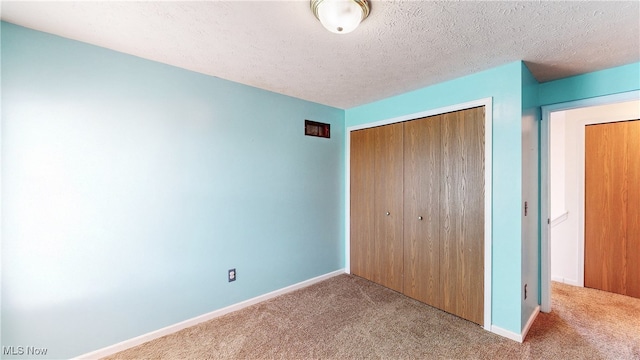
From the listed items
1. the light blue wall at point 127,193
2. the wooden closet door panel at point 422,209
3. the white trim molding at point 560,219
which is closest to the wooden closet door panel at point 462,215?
the wooden closet door panel at point 422,209

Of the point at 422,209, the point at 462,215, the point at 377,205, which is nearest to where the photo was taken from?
the point at 462,215

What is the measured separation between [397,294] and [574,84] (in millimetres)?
2592

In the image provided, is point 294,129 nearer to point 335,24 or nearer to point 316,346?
point 335,24

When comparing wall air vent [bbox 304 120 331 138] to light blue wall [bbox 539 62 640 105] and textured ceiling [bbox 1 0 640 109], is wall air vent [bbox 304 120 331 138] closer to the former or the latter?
textured ceiling [bbox 1 0 640 109]

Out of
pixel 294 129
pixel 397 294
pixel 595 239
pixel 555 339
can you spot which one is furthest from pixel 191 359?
pixel 595 239

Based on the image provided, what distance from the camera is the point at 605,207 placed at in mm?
2814

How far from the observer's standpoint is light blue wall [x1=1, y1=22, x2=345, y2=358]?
1563 mm

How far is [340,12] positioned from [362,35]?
1.26ft

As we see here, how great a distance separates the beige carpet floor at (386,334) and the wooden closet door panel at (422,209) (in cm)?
21

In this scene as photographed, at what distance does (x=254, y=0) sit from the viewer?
1295mm

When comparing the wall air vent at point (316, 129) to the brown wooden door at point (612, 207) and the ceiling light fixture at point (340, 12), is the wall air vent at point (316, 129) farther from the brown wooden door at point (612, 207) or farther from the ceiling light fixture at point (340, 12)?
the brown wooden door at point (612, 207)

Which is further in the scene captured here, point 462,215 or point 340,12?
point 462,215

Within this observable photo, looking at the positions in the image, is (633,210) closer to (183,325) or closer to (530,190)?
(530,190)

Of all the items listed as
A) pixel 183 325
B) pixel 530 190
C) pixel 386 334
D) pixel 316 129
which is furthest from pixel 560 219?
pixel 183 325
